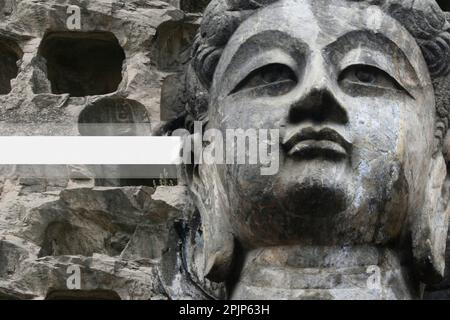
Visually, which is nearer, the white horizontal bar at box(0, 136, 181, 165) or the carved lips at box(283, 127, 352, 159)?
the carved lips at box(283, 127, 352, 159)

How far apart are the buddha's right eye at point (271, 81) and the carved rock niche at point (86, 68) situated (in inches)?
44.8

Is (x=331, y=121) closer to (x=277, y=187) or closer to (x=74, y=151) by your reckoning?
(x=277, y=187)

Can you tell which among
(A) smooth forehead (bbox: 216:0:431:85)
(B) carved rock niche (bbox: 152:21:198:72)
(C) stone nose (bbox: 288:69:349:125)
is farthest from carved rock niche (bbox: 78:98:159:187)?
(C) stone nose (bbox: 288:69:349:125)

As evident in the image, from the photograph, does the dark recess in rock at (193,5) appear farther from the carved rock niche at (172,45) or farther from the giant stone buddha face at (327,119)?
the giant stone buddha face at (327,119)

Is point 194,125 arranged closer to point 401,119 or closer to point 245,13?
point 245,13

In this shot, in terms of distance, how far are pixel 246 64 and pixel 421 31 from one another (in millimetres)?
573

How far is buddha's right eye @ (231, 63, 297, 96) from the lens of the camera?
354 centimetres

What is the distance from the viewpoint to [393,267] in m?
3.48

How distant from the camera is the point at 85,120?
14.4ft

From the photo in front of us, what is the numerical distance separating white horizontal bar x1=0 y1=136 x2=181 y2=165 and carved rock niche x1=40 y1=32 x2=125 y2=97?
1.22 feet

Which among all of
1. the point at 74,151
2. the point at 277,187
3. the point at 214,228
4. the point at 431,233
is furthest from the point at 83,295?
the point at 431,233

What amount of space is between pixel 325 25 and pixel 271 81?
24 cm

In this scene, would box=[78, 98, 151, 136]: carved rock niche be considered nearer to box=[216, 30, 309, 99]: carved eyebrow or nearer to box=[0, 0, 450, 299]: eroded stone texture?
box=[0, 0, 450, 299]: eroded stone texture

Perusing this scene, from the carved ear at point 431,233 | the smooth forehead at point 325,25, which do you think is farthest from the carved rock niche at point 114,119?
the carved ear at point 431,233
